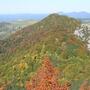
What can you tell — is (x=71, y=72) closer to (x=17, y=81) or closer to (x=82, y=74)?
(x=82, y=74)

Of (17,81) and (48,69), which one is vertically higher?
(48,69)

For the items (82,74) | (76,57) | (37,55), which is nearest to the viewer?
(82,74)

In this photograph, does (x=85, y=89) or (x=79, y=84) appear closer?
(x=85, y=89)

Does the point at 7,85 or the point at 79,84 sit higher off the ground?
the point at 79,84

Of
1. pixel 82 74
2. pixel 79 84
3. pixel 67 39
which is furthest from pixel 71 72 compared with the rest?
pixel 67 39

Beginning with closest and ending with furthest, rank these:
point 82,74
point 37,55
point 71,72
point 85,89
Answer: point 85,89 → point 82,74 → point 71,72 → point 37,55

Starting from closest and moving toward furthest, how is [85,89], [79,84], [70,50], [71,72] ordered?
1. [85,89]
2. [79,84]
3. [71,72]
4. [70,50]

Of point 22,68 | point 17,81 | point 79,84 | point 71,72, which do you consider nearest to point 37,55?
point 22,68

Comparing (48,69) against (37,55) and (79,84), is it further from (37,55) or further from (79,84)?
(37,55)

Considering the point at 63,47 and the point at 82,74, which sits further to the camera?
the point at 63,47
